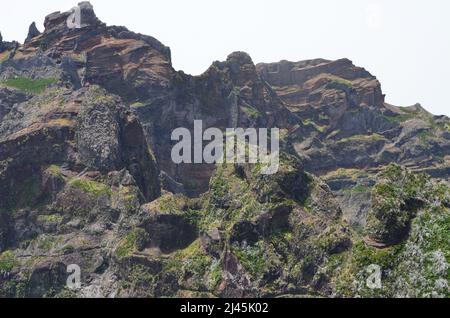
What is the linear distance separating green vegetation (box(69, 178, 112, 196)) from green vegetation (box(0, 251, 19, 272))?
2783cm

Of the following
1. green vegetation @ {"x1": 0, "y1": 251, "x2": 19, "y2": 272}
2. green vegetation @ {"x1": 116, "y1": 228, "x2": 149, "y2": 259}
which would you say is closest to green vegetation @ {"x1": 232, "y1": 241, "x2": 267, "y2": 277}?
green vegetation @ {"x1": 116, "y1": 228, "x2": 149, "y2": 259}

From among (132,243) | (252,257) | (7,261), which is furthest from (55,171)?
(252,257)

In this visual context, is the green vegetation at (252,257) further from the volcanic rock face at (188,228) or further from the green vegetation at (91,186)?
the green vegetation at (91,186)

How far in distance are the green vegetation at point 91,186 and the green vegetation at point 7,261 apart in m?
27.8

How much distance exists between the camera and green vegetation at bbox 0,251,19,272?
163000 millimetres

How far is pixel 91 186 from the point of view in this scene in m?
180

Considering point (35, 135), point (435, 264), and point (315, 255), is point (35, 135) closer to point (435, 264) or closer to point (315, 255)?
point (315, 255)

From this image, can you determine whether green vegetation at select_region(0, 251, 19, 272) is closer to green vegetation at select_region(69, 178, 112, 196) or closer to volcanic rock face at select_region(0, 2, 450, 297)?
volcanic rock face at select_region(0, 2, 450, 297)

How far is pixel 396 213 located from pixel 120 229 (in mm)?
→ 80712

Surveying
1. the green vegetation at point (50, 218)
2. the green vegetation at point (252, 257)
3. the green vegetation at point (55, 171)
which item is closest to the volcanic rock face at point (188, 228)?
the green vegetation at point (252, 257)

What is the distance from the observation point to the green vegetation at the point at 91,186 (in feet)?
582

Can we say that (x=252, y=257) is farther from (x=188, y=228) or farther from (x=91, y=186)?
(x=91, y=186)

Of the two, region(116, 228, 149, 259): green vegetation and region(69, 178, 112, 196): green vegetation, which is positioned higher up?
region(69, 178, 112, 196): green vegetation

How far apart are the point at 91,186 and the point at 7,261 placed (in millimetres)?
33038
